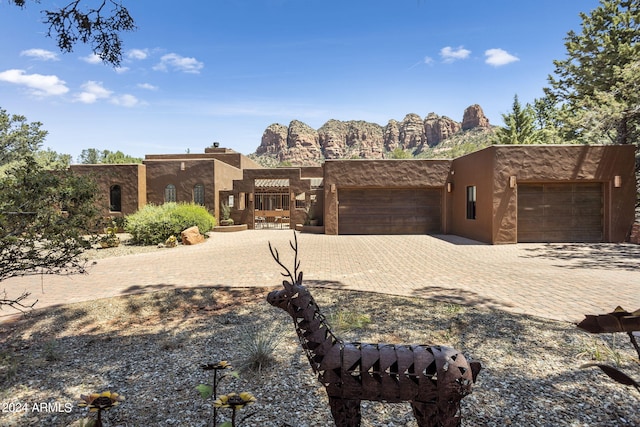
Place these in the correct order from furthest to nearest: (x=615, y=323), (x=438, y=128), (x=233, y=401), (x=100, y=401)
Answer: (x=438, y=128) < (x=233, y=401) < (x=100, y=401) < (x=615, y=323)

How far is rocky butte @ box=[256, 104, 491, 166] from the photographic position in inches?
3964

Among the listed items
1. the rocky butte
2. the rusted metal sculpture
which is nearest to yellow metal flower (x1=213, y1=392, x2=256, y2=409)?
the rusted metal sculpture

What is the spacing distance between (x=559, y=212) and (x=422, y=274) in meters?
9.25

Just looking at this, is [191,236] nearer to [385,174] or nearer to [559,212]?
[385,174]

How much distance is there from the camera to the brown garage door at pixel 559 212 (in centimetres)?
1380

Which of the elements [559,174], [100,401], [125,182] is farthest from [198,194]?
[100,401]

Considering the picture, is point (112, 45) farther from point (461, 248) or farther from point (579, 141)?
point (579, 141)

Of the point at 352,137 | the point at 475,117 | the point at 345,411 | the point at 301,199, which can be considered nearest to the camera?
the point at 345,411

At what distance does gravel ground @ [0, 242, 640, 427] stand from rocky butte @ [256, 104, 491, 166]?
92070mm

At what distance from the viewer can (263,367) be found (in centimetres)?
397

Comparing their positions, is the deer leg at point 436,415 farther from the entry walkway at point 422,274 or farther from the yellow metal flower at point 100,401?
the entry walkway at point 422,274

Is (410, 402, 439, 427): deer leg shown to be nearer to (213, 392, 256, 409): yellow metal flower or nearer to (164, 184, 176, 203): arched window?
(213, 392, 256, 409): yellow metal flower

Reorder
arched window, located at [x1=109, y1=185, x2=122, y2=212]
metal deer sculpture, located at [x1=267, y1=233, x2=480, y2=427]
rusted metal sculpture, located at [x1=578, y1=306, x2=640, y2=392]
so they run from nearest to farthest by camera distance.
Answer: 1. rusted metal sculpture, located at [x1=578, y1=306, x2=640, y2=392]
2. metal deer sculpture, located at [x1=267, y1=233, x2=480, y2=427]
3. arched window, located at [x1=109, y1=185, x2=122, y2=212]

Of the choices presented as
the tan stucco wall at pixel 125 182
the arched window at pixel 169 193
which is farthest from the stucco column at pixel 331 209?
the tan stucco wall at pixel 125 182
